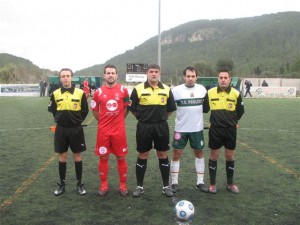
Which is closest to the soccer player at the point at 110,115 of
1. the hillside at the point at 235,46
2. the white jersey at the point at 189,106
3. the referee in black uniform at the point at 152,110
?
the referee in black uniform at the point at 152,110

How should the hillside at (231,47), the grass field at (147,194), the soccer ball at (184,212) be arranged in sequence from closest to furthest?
the soccer ball at (184,212) → the grass field at (147,194) → the hillside at (231,47)

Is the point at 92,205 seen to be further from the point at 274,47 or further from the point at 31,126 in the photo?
the point at 274,47

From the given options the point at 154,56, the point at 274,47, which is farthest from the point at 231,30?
the point at 154,56

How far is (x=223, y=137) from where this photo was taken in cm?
537

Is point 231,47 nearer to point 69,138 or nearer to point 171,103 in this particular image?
point 171,103

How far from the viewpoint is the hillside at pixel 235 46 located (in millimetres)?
107938

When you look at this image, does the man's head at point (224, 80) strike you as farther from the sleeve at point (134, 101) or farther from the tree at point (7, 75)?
the tree at point (7, 75)

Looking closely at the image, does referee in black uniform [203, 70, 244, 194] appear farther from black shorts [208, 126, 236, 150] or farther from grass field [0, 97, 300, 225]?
grass field [0, 97, 300, 225]

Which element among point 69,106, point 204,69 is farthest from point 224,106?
point 204,69

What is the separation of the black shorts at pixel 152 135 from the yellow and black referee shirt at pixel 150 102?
0.26 ft

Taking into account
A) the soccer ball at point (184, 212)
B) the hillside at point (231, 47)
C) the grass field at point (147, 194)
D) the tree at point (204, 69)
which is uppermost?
the hillside at point (231, 47)

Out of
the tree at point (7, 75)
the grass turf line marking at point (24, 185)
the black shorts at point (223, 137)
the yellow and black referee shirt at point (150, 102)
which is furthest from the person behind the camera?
the tree at point (7, 75)

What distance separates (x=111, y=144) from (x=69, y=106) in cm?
79

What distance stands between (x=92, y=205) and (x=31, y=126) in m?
8.56
